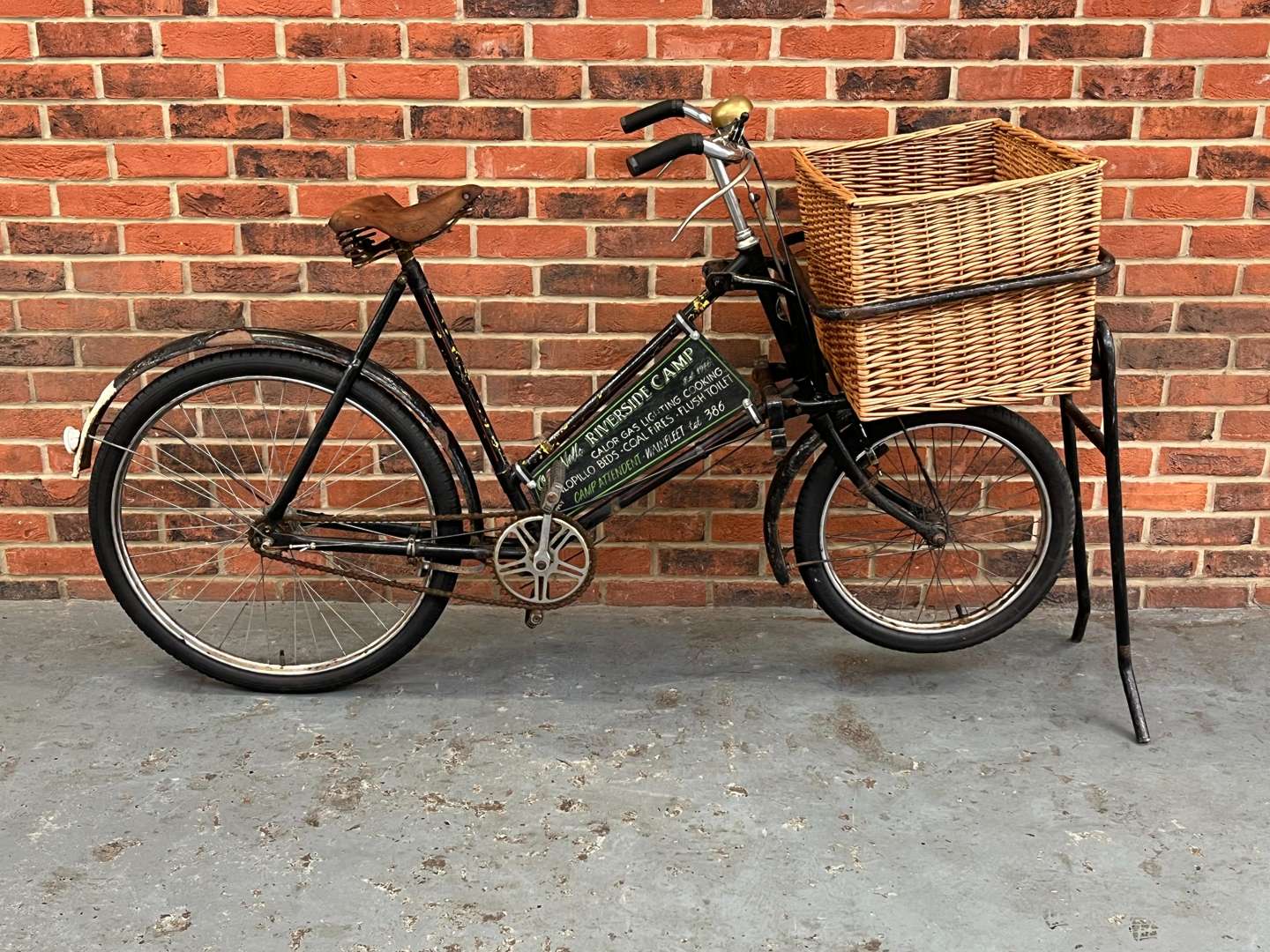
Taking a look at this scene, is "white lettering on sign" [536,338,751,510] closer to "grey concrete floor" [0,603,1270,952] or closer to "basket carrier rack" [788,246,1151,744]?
"basket carrier rack" [788,246,1151,744]

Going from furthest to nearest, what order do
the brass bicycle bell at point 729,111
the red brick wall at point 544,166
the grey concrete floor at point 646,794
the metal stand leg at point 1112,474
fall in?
1. the red brick wall at point 544,166
2. the metal stand leg at point 1112,474
3. the brass bicycle bell at point 729,111
4. the grey concrete floor at point 646,794

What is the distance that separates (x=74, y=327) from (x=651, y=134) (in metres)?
1.61

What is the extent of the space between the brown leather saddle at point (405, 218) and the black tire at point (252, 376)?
0.35 metres

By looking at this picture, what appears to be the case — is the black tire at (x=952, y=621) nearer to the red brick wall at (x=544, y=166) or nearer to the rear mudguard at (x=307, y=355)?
the red brick wall at (x=544, y=166)

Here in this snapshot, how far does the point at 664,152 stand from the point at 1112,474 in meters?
1.26

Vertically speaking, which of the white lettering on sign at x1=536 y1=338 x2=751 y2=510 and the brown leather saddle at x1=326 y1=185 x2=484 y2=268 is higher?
the brown leather saddle at x1=326 y1=185 x2=484 y2=268

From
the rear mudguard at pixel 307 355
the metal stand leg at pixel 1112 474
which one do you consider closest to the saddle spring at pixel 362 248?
the rear mudguard at pixel 307 355

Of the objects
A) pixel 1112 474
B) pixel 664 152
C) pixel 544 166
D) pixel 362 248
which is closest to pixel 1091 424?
pixel 1112 474

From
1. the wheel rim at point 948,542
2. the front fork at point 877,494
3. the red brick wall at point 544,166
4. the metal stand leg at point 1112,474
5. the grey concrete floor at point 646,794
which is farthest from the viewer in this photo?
the wheel rim at point 948,542

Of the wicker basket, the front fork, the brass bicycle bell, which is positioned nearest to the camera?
the wicker basket

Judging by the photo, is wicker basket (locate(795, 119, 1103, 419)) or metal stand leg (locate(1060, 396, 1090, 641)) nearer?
wicker basket (locate(795, 119, 1103, 419))

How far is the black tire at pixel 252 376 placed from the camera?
285cm

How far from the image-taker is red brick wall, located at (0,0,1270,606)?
2980 millimetres

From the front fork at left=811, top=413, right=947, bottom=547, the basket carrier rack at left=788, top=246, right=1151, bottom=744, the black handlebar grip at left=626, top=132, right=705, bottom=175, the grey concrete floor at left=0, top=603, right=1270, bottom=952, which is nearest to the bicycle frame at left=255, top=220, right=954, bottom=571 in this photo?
the front fork at left=811, top=413, right=947, bottom=547
